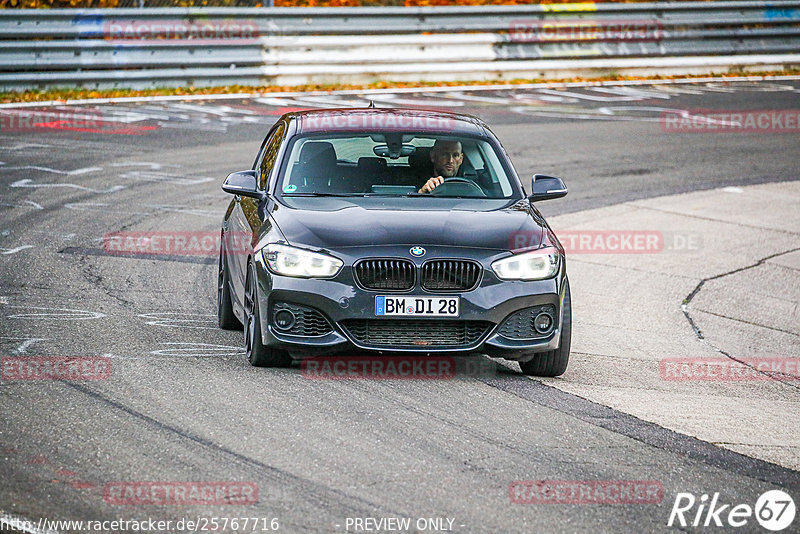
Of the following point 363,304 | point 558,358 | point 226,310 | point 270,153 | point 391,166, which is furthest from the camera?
point 270,153

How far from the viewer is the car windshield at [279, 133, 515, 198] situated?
875 centimetres

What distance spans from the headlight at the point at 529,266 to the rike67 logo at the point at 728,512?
7.25ft

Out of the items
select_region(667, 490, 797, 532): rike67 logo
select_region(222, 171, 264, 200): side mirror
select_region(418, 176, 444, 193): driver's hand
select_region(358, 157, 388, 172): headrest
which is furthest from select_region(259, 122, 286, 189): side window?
select_region(667, 490, 797, 532): rike67 logo

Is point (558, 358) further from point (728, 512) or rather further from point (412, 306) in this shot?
point (728, 512)

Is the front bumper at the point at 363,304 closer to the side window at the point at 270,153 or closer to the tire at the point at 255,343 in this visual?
the tire at the point at 255,343

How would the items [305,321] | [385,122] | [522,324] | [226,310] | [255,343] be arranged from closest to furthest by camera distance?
[305,321], [522,324], [255,343], [226,310], [385,122]

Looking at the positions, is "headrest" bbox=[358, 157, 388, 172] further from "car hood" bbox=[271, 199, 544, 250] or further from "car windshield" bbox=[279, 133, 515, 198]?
"car hood" bbox=[271, 199, 544, 250]

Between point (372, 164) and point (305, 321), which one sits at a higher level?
point (372, 164)

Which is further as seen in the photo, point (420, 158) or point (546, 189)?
point (420, 158)

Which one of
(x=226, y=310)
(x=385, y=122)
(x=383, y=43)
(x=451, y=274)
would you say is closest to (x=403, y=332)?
(x=451, y=274)

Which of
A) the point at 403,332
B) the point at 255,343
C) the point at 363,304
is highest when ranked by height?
the point at 363,304

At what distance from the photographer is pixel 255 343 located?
7805 millimetres

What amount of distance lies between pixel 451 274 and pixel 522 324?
524 mm

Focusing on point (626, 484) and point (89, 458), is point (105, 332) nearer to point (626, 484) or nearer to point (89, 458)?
point (89, 458)
